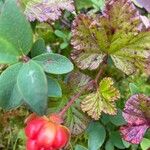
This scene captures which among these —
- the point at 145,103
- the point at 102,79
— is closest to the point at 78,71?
the point at 102,79

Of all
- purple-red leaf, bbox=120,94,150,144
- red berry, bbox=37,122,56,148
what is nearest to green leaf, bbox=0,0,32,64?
red berry, bbox=37,122,56,148

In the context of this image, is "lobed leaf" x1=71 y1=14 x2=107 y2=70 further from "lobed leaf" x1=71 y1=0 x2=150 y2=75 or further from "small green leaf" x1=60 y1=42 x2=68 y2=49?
"small green leaf" x1=60 y1=42 x2=68 y2=49

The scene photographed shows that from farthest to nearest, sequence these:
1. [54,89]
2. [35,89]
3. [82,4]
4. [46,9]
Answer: [82,4]
[46,9]
[54,89]
[35,89]

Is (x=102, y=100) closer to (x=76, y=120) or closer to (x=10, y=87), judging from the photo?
(x=76, y=120)

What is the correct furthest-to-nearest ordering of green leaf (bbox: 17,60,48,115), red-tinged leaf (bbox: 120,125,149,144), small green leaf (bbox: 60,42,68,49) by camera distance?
1. small green leaf (bbox: 60,42,68,49)
2. red-tinged leaf (bbox: 120,125,149,144)
3. green leaf (bbox: 17,60,48,115)

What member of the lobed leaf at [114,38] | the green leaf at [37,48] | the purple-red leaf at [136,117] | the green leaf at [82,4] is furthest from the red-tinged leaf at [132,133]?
the green leaf at [82,4]

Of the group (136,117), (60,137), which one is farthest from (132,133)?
(60,137)
